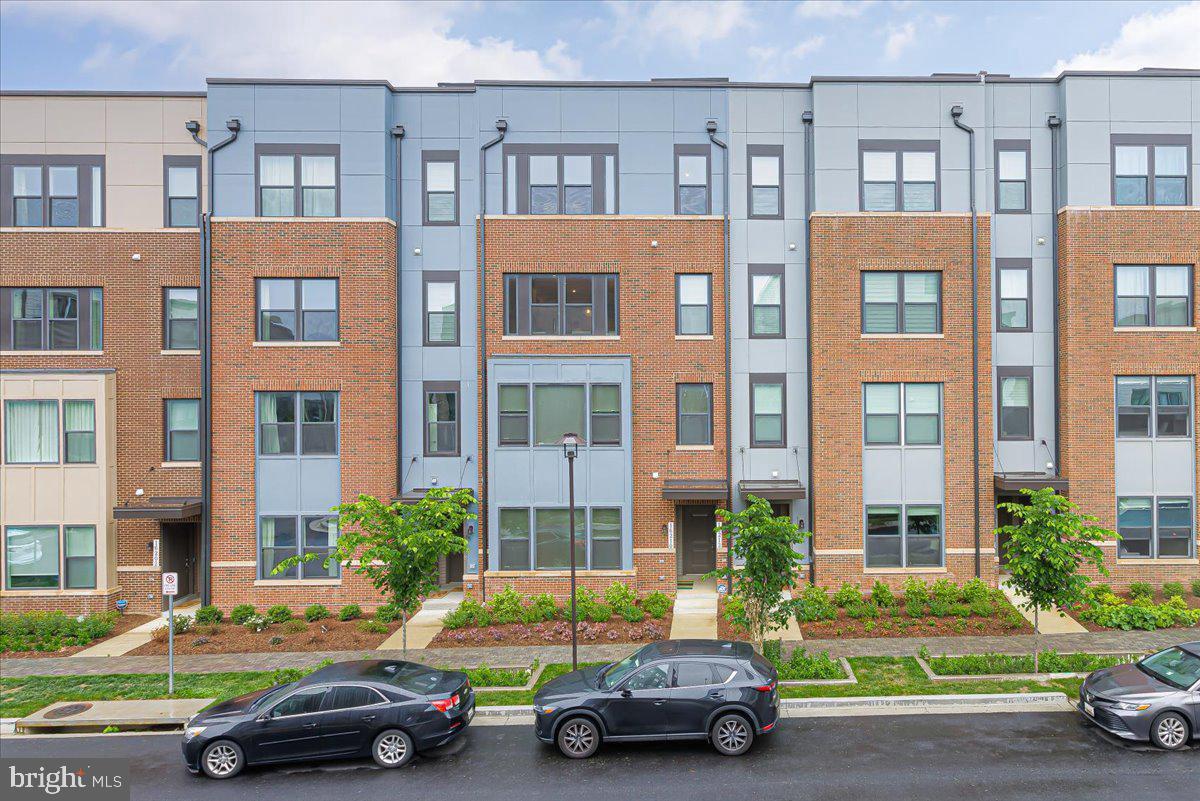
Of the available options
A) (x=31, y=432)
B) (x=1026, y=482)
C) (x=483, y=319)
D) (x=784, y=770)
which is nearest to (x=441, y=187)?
(x=483, y=319)

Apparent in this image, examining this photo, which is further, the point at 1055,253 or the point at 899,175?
the point at 1055,253

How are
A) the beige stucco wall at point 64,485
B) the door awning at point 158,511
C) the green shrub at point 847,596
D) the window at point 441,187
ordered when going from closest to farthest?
1. the green shrub at point 847,596
2. the door awning at point 158,511
3. the beige stucco wall at point 64,485
4. the window at point 441,187

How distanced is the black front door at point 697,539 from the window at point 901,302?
6.99m

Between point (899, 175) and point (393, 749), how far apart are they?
18286 millimetres

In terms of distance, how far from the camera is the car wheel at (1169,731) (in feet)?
33.4

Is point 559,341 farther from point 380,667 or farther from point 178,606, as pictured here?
point 178,606

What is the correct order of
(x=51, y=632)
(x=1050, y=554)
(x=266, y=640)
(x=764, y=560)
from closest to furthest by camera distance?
(x=1050, y=554)
(x=764, y=560)
(x=266, y=640)
(x=51, y=632)

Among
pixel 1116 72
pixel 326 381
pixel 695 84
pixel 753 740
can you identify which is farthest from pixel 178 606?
pixel 1116 72

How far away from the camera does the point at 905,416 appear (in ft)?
62.3

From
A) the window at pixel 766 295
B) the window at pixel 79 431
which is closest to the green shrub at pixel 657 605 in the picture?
the window at pixel 766 295

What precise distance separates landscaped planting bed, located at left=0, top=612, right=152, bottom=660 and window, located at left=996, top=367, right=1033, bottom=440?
24310 millimetres

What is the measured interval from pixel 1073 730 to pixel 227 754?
13061 mm

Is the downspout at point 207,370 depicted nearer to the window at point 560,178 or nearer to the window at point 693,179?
the window at point 560,178

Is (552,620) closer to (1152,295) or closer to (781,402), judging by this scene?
(781,402)
